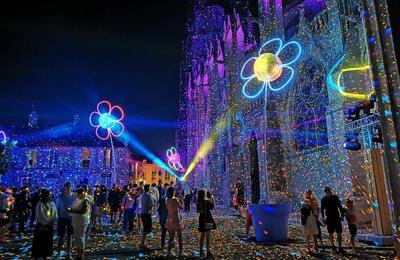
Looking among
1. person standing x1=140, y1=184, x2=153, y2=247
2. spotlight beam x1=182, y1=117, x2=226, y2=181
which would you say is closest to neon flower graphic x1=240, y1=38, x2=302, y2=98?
person standing x1=140, y1=184, x2=153, y2=247

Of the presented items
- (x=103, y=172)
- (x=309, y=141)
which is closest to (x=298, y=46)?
(x=309, y=141)

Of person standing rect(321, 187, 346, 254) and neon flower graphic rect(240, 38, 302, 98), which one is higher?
neon flower graphic rect(240, 38, 302, 98)

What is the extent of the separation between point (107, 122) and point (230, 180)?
1277cm

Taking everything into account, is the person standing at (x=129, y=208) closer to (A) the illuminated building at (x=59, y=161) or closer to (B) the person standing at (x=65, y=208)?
(B) the person standing at (x=65, y=208)

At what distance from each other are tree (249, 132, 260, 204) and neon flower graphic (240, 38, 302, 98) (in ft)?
11.5

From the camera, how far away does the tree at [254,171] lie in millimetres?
22406

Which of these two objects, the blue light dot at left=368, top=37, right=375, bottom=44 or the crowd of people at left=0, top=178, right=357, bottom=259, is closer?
the blue light dot at left=368, top=37, right=375, bottom=44

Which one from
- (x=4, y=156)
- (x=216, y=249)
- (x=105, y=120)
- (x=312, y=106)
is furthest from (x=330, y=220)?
(x=4, y=156)

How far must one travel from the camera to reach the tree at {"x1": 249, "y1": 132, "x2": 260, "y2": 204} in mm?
22406

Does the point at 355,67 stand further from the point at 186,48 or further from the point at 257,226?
the point at 186,48

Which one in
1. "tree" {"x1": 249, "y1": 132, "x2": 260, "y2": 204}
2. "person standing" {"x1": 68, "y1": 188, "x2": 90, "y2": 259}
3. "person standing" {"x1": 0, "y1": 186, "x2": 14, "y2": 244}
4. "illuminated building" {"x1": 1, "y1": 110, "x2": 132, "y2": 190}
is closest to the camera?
"person standing" {"x1": 68, "y1": 188, "x2": 90, "y2": 259}

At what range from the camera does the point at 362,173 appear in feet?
43.6

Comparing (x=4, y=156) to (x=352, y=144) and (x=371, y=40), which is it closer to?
(x=352, y=144)

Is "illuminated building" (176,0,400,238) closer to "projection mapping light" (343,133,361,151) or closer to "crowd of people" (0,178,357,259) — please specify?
"projection mapping light" (343,133,361,151)
